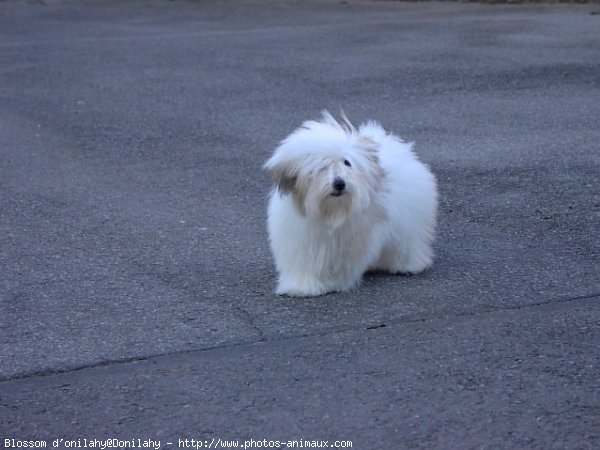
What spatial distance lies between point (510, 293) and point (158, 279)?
2.04 metres

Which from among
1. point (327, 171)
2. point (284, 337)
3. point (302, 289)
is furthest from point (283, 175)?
point (284, 337)

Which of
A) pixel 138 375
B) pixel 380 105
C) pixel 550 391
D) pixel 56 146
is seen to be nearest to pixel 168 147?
pixel 56 146

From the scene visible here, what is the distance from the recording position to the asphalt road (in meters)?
4.44

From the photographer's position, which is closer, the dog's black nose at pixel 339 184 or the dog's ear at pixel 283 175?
Result: the dog's black nose at pixel 339 184

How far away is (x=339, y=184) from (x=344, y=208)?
197mm

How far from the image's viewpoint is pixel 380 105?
36.3 feet

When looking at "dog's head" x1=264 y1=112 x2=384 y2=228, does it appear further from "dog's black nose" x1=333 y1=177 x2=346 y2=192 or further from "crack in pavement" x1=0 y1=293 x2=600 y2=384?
"crack in pavement" x1=0 y1=293 x2=600 y2=384

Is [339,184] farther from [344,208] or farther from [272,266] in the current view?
[272,266]

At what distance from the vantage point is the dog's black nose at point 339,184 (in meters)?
5.41

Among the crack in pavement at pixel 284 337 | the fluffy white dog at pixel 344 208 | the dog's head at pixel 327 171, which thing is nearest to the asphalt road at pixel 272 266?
the crack in pavement at pixel 284 337

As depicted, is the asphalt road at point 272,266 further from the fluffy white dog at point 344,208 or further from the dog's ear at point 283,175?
the dog's ear at point 283,175

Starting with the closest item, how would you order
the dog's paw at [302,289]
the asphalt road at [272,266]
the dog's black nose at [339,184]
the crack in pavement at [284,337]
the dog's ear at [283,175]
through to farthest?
the asphalt road at [272,266]
the crack in pavement at [284,337]
the dog's black nose at [339,184]
the dog's ear at [283,175]
the dog's paw at [302,289]

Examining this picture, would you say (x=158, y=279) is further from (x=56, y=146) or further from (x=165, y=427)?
(x=56, y=146)

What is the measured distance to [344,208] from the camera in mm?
5570
